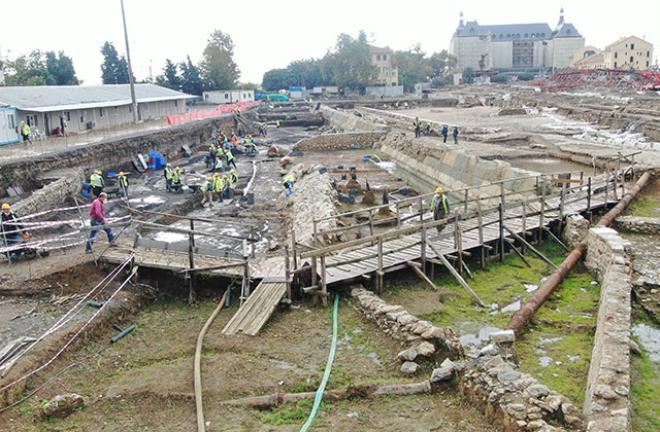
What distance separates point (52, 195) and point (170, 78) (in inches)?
2697

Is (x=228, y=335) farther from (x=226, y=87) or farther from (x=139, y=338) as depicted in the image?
(x=226, y=87)

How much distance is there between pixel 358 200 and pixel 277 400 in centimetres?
1835

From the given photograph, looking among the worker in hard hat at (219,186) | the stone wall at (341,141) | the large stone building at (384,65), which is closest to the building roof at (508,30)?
the large stone building at (384,65)

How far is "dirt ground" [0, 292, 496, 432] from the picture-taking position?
329 inches

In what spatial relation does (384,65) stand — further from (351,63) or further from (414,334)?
(414,334)

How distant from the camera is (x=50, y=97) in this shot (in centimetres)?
3881


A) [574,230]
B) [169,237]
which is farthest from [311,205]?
[574,230]

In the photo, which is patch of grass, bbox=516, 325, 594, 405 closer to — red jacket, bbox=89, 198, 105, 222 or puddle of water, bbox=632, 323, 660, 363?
puddle of water, bbox=632, 323, 660, 363

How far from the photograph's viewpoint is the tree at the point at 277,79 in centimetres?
11062

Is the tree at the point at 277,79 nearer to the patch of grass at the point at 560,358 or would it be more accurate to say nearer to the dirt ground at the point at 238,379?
the dirt ground at the point at 238,379

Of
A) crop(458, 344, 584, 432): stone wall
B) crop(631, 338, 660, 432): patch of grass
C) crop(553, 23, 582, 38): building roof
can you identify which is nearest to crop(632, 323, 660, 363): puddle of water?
crop(631, 338, 660, 432): patch of grass

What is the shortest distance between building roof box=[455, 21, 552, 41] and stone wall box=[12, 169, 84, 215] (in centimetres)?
15159

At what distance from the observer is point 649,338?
1170 cm

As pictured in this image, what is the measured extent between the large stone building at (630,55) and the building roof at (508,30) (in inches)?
2020
